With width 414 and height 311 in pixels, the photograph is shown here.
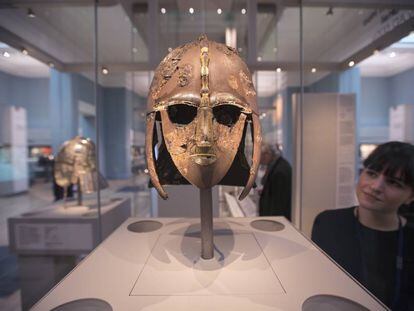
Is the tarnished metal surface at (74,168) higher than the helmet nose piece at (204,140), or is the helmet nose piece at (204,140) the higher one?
the helmet nose piece at (204,140)

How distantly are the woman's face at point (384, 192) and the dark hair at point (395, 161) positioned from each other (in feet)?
0.07

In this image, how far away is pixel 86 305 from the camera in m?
0.91

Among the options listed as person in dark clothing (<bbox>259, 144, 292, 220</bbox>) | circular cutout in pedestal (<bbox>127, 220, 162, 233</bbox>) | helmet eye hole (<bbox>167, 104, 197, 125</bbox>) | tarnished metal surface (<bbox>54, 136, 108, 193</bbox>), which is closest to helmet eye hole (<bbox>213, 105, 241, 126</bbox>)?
helmet eye hole (<bbox>167, 104, 197, 125</bbox>)

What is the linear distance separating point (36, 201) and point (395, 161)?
3.39 metres

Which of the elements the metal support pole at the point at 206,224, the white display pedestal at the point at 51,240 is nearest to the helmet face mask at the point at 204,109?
the metal support pole at the point at 206,224

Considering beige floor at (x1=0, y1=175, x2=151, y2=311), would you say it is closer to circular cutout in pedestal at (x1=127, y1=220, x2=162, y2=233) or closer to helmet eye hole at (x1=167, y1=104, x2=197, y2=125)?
circular cutout in pedestal at (x1=127, y1=220, x2=162, y2=233)

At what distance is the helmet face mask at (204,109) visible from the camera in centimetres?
97

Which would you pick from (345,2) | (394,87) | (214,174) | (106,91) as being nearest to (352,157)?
(394,87)

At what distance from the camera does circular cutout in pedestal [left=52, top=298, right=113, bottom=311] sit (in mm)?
890

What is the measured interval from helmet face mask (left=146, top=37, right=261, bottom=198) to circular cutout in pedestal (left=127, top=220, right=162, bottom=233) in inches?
27.0

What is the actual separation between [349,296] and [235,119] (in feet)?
2.77

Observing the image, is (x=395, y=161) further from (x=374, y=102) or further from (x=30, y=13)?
(x=30, y=13)

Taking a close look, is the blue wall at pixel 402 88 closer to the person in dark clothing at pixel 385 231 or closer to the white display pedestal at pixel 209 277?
the person in dark clothing at pixel 385 231

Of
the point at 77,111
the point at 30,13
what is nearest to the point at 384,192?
the point at 30,13
